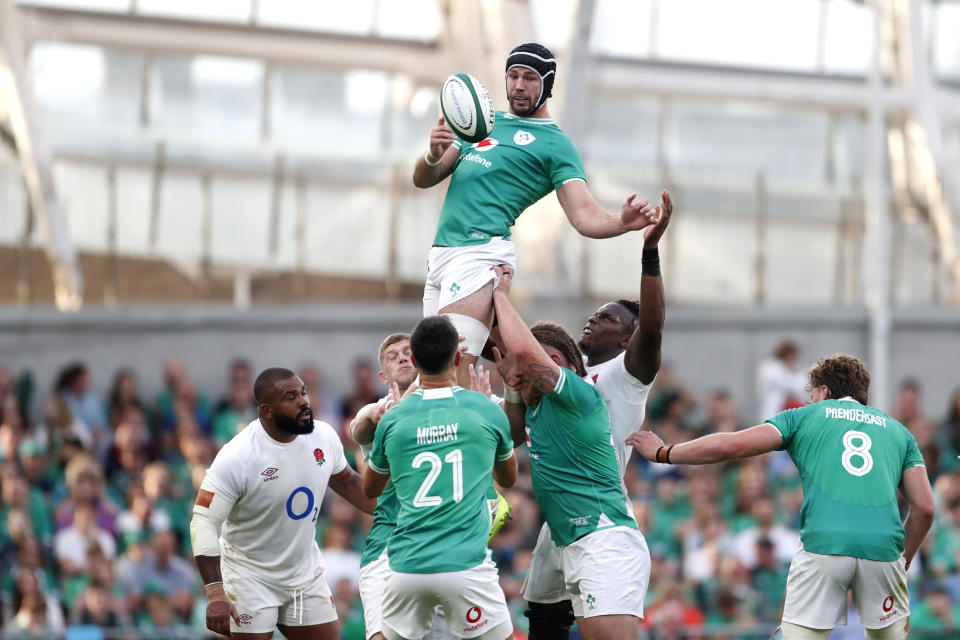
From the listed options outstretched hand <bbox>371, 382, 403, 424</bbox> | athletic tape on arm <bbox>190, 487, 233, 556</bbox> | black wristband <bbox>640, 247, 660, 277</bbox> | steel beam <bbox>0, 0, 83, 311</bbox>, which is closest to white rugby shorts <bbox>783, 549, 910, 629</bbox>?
black wristband <bbox>640, 247, 660, 277</bbox>

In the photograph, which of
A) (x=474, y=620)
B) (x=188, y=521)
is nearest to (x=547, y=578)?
(x=474, y=620)

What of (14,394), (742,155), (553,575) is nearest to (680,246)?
(742,155)

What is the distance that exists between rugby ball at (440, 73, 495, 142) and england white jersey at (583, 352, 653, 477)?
1.73 m

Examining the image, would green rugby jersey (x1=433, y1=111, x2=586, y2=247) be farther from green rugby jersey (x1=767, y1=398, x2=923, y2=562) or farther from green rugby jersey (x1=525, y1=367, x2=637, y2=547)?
green rugby jersey (x1=767, y1=398, x2=923, y2=562)

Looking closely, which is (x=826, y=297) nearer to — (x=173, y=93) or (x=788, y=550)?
(x=788, y=550)

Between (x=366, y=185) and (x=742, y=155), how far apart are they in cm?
697

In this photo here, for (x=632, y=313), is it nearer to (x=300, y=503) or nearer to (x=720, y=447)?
(x=720, y=447)

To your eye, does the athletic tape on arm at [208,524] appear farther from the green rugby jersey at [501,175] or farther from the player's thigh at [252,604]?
the green rugby jersey at [501,175]

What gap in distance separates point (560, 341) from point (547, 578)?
4.99 feet

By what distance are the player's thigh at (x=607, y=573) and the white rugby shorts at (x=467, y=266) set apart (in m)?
1.68

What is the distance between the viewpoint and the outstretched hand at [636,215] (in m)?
8.52

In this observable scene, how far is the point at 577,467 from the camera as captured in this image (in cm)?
905

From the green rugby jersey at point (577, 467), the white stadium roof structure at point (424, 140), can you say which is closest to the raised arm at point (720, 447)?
the green rugby jersey at point (577, 467)

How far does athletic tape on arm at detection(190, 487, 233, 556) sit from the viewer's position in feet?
30.4
